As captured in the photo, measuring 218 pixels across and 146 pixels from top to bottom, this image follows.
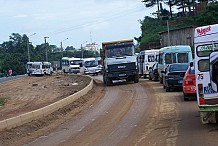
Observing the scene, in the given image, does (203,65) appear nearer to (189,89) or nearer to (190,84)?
(190,84)

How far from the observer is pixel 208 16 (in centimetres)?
6675

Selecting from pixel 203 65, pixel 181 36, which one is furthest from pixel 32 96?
pixel 181 36

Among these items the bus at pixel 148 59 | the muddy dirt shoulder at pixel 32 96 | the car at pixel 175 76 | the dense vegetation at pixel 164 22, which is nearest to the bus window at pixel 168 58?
the muddy dirt shoulder at pixel 32 96

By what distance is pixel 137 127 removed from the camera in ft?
45.0

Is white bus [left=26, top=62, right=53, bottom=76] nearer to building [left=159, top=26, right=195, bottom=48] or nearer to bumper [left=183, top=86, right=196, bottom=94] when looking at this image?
building [left=159, top=26, right=195, bottom=48]

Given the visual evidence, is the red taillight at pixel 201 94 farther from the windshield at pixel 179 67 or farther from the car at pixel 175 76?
the windshield at pixel 179 67

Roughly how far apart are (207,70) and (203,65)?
0.22m

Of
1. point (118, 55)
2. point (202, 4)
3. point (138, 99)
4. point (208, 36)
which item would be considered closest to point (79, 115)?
point (138, 99)

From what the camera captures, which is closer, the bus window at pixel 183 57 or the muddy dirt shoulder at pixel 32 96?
the muddy dirt shoulder at pixel 32 96

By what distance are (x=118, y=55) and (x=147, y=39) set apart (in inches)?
2188

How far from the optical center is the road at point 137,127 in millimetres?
11141

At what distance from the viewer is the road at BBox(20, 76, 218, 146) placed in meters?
11.1

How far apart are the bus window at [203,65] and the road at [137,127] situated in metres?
1.59

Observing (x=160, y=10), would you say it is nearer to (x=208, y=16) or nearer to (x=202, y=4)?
(x=202, y=4)
